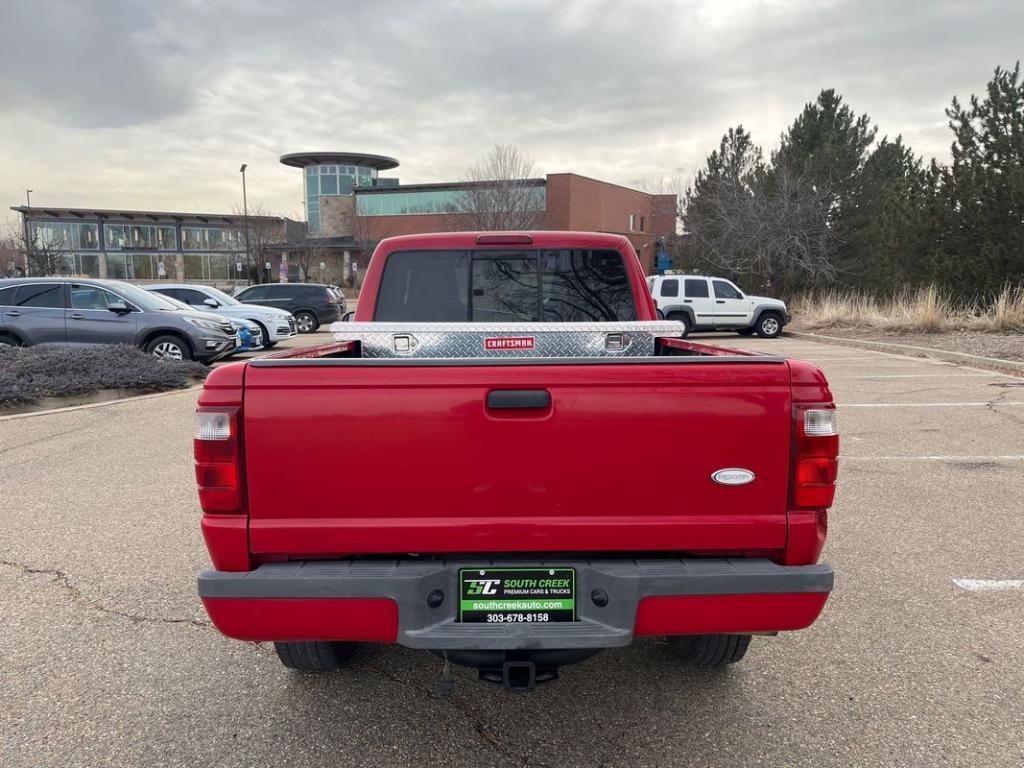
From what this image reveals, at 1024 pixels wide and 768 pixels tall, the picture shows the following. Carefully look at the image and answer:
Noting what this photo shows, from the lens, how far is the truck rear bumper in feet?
7.31

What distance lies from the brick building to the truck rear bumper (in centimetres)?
4967

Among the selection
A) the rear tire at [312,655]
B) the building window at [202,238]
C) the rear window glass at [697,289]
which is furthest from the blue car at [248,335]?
the building window at [202,238]

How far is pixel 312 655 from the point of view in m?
2.89

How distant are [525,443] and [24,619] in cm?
305

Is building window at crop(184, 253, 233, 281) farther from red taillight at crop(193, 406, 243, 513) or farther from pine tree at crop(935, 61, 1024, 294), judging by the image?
red taillight at crop(193, 406, 243, 513)

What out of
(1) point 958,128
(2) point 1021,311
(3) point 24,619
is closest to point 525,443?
(3) point 24,619

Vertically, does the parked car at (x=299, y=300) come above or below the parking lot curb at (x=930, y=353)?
above

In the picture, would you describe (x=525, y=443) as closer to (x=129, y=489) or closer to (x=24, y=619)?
(x=24, y=619)

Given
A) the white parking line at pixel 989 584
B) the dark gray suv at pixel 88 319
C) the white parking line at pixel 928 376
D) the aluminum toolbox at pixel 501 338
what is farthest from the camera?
Answer: the dark gray suv at pixel 88 319

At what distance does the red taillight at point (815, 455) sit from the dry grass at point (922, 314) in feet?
58.5

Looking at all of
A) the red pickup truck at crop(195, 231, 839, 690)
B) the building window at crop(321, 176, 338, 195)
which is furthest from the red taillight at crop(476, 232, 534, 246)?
the building window at crop(321, 176, 338, 195)

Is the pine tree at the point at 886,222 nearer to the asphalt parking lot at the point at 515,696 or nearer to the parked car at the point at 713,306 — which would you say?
the parked car at the point at 713,306

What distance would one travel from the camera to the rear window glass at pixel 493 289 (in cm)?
405

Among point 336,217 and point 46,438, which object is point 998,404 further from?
point 336,217
